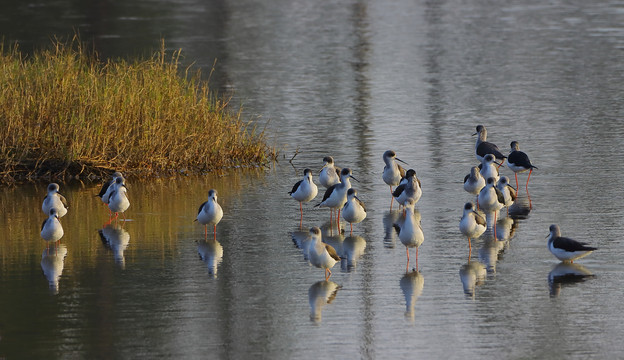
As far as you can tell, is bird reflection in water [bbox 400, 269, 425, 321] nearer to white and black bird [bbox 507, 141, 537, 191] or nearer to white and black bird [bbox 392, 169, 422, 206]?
white and black bird [bbox 392, 169, 422, 206]

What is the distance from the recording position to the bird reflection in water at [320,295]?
1140cm

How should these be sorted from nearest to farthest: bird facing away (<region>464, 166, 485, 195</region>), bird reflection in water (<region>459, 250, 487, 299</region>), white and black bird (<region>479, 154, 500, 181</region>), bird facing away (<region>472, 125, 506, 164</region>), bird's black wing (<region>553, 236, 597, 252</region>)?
1. bird reflection in water (<region>459, 250, 487, 299</region>)
2. bird's black wing (<region>553, 236, 597, 252</region>)
3. bird facing away (<region>464, 166, 485, 195</region>)
4. white and black bird (<region>479, 154, 500, 181</region>)
5. bird facing away (<region>472, 125, 506, 164</region>)

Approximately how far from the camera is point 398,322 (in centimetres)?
1103

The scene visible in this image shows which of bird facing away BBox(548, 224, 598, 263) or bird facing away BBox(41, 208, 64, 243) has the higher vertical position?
bird facing away BBox(41, 208, 64, 243)

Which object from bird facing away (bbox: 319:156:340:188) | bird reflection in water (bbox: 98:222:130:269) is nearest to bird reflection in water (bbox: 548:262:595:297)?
bird reflection in water (bbox: 98:222:130:269)

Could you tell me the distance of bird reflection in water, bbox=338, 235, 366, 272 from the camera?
13347 mm

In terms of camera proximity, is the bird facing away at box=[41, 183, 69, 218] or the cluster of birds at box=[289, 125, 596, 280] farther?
the bird facing away at box=[41, 183, 69, 218]

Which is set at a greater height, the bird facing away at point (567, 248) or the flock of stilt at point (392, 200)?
→ the flock of stilt at point (392, 200)

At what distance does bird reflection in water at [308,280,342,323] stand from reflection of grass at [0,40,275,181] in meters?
6.77

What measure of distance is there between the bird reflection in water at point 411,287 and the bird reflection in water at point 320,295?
2.36ft

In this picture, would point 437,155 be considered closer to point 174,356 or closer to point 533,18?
point 174,356

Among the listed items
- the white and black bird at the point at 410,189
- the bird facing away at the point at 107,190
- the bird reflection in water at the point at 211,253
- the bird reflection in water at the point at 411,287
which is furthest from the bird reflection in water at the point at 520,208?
the bird facing away at the point at 107,190

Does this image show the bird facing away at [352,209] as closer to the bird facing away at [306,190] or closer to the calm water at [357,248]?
the calm water at [357,248]

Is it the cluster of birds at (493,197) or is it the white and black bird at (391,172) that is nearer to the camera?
the cluster of birds at (493,197)
